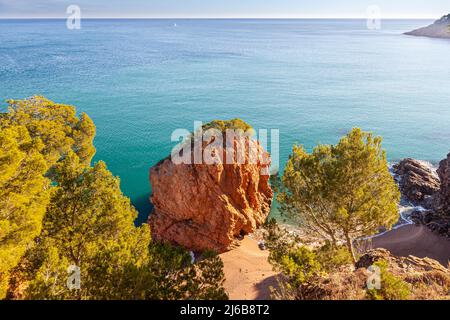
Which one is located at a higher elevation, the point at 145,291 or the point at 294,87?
the point at 294,87

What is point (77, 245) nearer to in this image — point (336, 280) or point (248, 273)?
point (336, 280)

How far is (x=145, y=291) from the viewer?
11.7m

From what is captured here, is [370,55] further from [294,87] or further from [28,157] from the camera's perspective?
[28,157]

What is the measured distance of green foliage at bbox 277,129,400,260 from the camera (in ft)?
53.3

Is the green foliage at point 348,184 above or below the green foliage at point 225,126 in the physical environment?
below

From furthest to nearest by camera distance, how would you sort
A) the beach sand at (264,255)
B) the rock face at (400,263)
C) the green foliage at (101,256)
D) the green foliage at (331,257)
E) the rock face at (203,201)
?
the rock face at (203,201)
the beach sand at (264,255)
the rock face at (400,263)
the green foliage at (331,257)
the green foliage at (101,256)

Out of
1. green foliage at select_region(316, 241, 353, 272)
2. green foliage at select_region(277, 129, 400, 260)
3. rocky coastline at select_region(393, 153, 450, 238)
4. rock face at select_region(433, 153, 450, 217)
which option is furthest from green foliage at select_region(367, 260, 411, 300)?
rock face at select_region(433, 153, 450, 217)

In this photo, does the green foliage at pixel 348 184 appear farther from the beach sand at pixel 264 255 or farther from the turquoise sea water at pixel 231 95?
the turquoise sea water at pixel 231 95

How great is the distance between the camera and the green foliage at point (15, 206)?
12.7m

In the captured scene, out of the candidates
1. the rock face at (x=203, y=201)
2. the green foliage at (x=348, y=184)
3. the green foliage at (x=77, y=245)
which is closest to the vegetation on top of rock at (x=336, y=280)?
the green foliage at (x=348, y=184)

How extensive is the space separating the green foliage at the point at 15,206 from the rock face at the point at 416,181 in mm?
37733

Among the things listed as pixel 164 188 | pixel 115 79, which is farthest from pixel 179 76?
pixel 164 188

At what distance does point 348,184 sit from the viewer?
16594 millimetres
